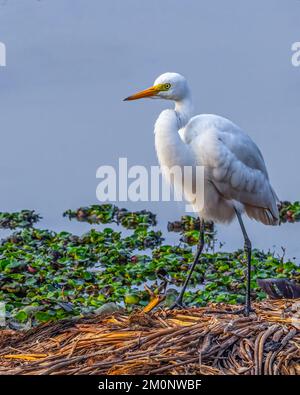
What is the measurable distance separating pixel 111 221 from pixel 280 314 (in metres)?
4.46

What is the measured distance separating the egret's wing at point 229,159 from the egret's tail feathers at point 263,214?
0.27ft

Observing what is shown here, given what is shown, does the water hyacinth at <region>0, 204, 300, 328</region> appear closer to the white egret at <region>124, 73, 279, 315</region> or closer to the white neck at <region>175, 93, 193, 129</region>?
the white egret at <region>124, 73, 279, 315</region>

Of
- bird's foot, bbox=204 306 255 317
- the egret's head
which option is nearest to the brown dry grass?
bird's foot, bbox=204 306 255 317

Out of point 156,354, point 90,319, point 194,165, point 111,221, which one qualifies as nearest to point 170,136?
point 194,165

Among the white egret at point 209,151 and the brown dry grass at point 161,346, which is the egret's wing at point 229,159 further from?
the brown dry grass at point 161,346

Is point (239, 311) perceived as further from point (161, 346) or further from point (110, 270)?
point (110, 270)

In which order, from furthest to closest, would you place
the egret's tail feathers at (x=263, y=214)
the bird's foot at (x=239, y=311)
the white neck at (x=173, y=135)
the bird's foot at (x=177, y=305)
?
the egret's tail feathers at (x=263, y=214)
the white neck at (x=173, y=135)
the bird's foot at (x=177, y=305)
the bird's foot at (x=239, y=311)

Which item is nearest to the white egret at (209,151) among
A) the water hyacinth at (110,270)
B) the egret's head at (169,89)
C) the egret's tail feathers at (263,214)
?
the egret's head at (169,89)

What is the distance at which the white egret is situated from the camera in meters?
5.31

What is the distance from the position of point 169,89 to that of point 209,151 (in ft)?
1.36

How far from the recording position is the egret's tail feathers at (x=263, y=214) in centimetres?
582

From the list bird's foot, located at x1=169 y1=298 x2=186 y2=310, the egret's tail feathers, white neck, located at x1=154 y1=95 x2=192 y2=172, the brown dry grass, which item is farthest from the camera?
the egret's tail feathers

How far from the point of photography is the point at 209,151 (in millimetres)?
5328
